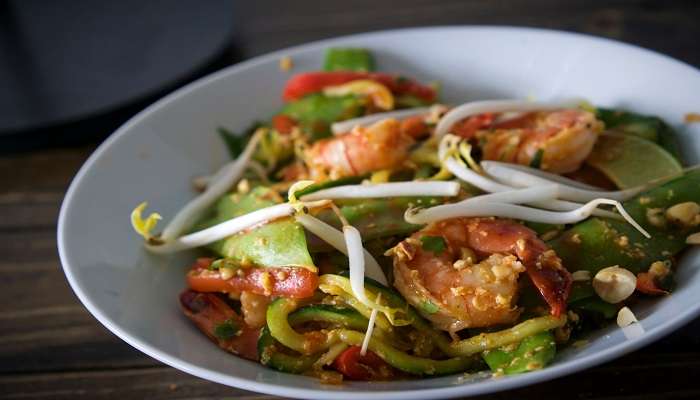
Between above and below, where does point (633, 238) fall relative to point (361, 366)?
above

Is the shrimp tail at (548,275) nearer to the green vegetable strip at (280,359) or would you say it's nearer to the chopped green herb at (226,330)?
the green vegetable strip at (280,359)

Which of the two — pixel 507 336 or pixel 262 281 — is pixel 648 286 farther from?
pixel 262 281

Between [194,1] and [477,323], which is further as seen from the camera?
[194,1]

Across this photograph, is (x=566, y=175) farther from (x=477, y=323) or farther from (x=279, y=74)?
(x=279, y=74)

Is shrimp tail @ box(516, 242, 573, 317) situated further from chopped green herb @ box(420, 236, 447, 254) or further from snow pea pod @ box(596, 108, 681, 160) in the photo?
snow pea pod @ box(596, 108, 681, 160)

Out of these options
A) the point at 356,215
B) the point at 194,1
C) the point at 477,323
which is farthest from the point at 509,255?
the point at 194,1

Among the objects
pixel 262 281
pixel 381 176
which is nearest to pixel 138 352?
pixel 262 281
